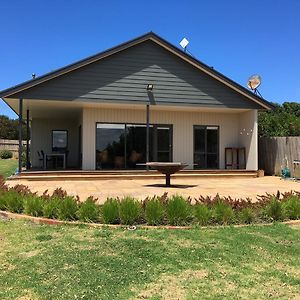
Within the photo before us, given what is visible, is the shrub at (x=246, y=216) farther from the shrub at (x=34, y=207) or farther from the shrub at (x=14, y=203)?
the shrub at (x=14, y=203)

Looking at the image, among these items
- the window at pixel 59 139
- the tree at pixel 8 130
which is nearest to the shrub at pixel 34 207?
the window at pixel 59 139

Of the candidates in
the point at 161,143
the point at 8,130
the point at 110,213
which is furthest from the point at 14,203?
the point at 8,130

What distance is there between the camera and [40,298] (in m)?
3.89

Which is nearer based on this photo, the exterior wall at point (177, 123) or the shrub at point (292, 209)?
the shrub at point (292, 209)

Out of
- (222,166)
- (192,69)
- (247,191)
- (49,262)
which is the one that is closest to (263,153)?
(222,166)

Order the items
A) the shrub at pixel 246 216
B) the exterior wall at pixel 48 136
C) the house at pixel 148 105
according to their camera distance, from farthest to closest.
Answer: the exterior wall at pixel 48 136
the house at pixel 148 105
the shrub at pixel 246 216

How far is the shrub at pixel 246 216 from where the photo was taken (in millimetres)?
7289

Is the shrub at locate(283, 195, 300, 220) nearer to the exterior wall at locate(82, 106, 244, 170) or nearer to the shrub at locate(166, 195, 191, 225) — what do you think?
the shrub at locate(166, 195, 191, 225)

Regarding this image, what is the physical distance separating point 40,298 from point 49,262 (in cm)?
110

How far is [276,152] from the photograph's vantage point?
18.7m

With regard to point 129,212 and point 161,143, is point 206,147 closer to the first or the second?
point 161,143

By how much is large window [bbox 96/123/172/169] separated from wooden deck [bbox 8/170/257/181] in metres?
1.85

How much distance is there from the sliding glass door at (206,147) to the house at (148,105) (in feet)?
0.16

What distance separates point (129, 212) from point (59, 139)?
1774cm
